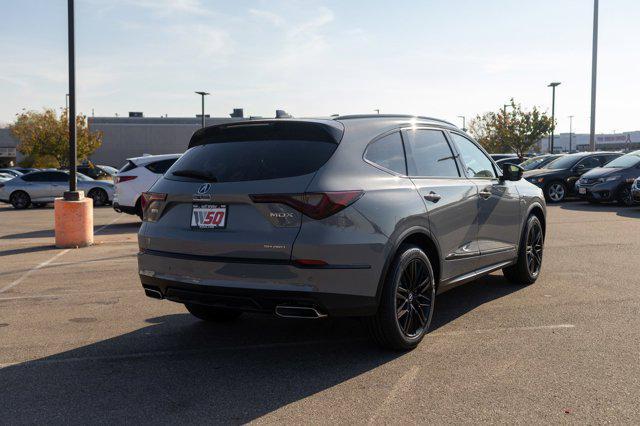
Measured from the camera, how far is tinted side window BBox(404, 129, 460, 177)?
17.3ft

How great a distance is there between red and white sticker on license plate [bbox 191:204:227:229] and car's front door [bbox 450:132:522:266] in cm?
258

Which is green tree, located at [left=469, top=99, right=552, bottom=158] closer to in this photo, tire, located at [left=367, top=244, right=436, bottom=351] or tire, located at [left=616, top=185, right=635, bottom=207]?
tire, located at [left=616, top=185, right=635, bottom=207]

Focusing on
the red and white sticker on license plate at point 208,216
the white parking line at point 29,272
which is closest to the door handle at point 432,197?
the red and white sticker on license plate at point 208,216

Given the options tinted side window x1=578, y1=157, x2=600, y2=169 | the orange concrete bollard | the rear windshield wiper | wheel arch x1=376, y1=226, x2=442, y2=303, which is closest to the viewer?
wheel arch x1=376, y1=226, x2=442, y2=303

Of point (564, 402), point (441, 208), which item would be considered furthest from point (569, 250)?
point (564, 402)

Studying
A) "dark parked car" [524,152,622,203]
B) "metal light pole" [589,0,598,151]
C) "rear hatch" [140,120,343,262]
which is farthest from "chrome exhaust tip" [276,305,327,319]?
"metal light pole" [589,0,598,151]

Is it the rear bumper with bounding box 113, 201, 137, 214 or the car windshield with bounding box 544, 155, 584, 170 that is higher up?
the car windshield with bounding box 544, 155, 584, 170

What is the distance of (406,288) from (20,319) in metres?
3.60

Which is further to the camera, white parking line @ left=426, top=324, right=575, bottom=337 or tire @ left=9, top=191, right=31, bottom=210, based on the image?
tire @ left=9, top=191, right=31, bottom=210

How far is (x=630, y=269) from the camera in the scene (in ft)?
26.4

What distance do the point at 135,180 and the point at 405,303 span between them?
11.4m

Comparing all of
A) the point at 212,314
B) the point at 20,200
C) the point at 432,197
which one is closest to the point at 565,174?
the point at 432,197

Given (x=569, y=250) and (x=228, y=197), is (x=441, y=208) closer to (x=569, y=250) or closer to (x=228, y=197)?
(x=228, y=197)

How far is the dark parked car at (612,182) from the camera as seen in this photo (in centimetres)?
1786
